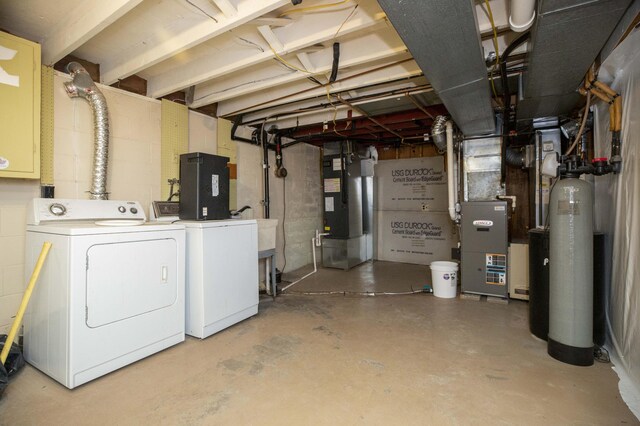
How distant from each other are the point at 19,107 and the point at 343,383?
2.79 m

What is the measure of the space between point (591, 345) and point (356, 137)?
387 cm

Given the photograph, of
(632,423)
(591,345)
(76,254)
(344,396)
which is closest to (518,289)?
(591,345)

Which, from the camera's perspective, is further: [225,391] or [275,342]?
[275,342]

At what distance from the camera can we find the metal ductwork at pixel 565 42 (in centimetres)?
138

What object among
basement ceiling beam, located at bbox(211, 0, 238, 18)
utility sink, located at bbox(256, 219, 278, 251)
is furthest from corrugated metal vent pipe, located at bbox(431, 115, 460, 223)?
basement ceiling beam, located at bbox(211, 0, 238, 18)

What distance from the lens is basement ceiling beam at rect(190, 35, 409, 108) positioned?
2.33 m

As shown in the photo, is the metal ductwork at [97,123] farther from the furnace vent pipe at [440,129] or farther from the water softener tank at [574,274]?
the water softener tank at [574,274]

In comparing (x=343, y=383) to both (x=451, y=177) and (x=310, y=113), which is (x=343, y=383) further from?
(x=310, y=113)

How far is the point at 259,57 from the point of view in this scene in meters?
2.37

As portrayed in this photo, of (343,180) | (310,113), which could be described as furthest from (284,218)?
(310,113)

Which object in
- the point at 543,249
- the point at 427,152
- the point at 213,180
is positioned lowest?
the point at 543,249

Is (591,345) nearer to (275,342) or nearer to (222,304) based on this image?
(275,342)

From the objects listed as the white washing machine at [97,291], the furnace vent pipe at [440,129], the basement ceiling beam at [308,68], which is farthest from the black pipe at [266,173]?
the furnace vent pipe at [440,129]

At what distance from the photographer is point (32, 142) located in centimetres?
211
